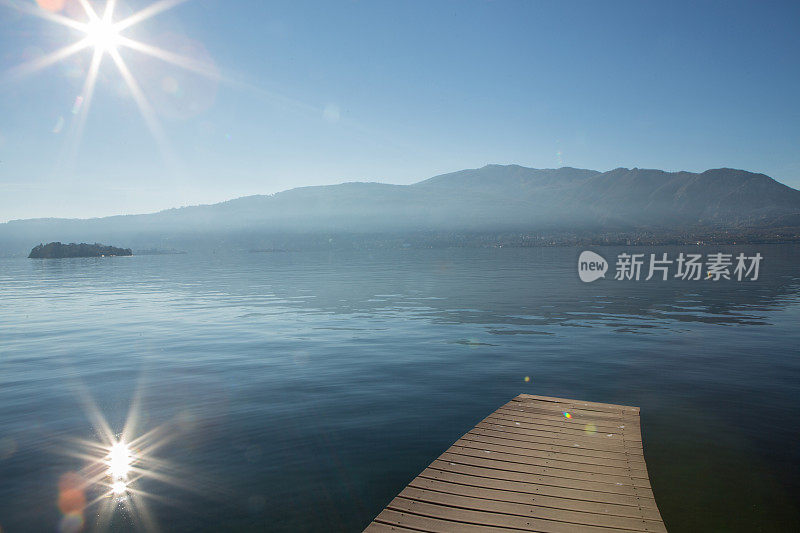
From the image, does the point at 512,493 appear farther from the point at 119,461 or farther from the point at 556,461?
the point at 119,461

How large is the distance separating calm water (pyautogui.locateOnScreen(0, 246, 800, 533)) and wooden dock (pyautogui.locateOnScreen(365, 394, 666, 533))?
4.40 feet

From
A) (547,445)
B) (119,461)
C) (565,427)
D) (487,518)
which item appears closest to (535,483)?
(487,518)

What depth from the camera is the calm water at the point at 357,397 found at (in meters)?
10.9

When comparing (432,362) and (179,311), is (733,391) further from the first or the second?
(179,311)

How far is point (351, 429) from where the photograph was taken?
14.8 m

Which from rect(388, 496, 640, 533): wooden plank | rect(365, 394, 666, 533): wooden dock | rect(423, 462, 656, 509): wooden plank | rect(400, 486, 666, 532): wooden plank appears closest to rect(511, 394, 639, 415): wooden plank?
rect(365, 394, 666, 533): wooden dock

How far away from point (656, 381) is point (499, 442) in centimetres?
1105

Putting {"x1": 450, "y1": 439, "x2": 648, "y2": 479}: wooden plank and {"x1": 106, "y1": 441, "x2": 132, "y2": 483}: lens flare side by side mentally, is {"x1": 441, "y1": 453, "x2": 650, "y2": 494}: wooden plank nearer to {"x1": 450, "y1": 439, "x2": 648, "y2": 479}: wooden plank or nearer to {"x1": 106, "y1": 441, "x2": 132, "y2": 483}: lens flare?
{"x1": 450, "y1": 439, "x2": 648, "y2": 479}: wooden plank

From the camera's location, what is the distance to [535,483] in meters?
9.77

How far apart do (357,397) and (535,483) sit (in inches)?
358

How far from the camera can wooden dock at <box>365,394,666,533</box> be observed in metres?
8.36

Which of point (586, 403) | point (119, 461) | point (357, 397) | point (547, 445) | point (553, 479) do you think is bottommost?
point (119, 461)

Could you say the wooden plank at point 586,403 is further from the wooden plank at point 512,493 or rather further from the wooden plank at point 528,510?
the wooden plank at point 528,510

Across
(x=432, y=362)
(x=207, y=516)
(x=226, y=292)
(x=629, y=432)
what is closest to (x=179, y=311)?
(x=226, y=292)
